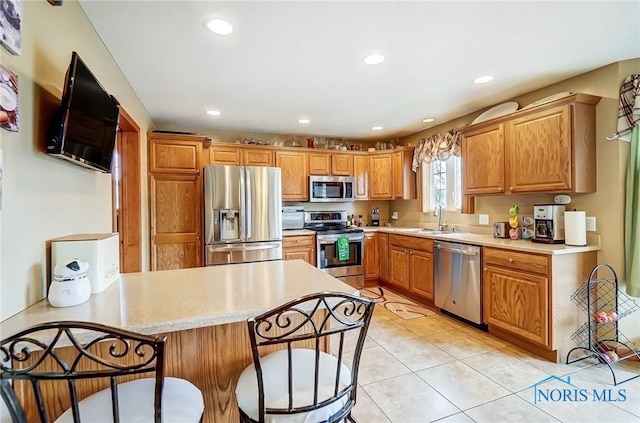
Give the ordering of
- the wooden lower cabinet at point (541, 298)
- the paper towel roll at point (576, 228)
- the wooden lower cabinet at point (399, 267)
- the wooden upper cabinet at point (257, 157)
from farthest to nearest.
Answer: the wooden upper cabinet at point (257, 157), the wooden lower cabinet at point (399, 267), the paper towel roll at point (576, 228), the wooden lower cabinet at point (541, 298)

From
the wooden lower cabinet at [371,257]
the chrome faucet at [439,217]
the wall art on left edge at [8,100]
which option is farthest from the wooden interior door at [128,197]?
the chrome faucet at [439,217]

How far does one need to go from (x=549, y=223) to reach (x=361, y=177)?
272 cm

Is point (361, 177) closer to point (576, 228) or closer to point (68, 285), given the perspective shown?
point (576, 228)

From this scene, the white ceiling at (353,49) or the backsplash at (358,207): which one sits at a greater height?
the white ceiling at (353,49)

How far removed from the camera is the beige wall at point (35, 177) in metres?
1.08

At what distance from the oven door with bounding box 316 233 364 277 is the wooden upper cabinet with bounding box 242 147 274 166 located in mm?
1307

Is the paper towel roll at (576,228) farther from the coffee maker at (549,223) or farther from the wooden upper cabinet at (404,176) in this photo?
the wooden upper cabinet at (404,176)

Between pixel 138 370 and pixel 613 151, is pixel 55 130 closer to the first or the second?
pixel 138 370

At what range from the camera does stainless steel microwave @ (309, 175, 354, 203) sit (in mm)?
4664

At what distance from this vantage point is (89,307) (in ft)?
3.95

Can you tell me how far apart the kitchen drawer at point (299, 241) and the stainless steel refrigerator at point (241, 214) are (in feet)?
0.84

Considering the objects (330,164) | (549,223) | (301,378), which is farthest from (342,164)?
(301,378)

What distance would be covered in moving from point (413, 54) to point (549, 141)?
1441 millimetres

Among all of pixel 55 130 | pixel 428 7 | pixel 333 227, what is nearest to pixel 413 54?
pixel 428 7
